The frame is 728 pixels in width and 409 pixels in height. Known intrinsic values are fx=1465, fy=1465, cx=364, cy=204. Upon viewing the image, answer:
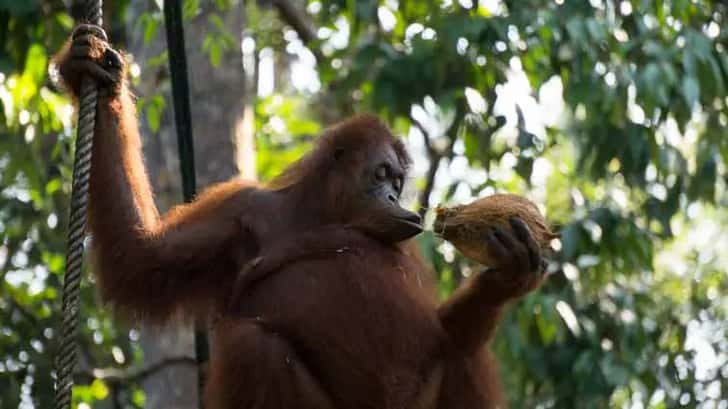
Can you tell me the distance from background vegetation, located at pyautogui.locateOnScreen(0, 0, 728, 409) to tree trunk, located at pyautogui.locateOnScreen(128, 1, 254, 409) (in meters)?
0.07

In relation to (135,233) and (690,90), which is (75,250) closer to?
(135,233)

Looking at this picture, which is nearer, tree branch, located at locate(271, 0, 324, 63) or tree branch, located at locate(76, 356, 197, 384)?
tree branch, located at locate(76, 356, 197, 384)

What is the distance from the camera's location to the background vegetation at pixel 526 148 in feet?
23.1

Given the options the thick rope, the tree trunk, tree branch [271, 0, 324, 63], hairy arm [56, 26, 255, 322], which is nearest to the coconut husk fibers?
hairy arm [56, 26, 255, 322]

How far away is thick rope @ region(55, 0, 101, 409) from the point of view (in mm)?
4242

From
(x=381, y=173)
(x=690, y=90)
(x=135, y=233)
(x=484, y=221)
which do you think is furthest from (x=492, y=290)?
(x=690, y=90)

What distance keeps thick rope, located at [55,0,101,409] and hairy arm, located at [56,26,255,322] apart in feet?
1.24

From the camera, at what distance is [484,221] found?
4.86 meters

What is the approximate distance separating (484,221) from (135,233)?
1.20m

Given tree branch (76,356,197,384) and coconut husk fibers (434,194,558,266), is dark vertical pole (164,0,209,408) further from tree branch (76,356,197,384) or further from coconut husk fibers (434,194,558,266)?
tree branch (76,356,197,384)

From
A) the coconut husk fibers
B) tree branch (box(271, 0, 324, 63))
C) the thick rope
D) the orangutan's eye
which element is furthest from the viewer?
tree branch (box(271, 0, 324, 63))

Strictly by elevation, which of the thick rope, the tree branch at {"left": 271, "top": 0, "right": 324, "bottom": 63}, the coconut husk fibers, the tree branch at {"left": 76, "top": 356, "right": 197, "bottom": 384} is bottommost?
the tree branch at {"left": 76, "top": 356, "right": 197, "bottom": 384}

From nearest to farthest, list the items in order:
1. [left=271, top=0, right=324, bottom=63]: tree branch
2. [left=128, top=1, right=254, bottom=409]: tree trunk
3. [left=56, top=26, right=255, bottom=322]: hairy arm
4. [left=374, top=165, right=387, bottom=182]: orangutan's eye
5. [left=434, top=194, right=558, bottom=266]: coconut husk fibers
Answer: [left=434, top=194, right=558, bottom=266]: coconut husk fibers < [left=56, top=26, right=255, bottom=322]: hairy arm < [left=374, top=165, right=387, bottom=182]: orangutan's eye < [left=128, top=1, right=254, bottom=409]: tree trunk < [left=271, top=0, right=324, bottom=63]: tree branch

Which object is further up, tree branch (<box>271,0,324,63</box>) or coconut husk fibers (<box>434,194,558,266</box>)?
coconut husk fibers (<box>434,194,558,266</box>)
